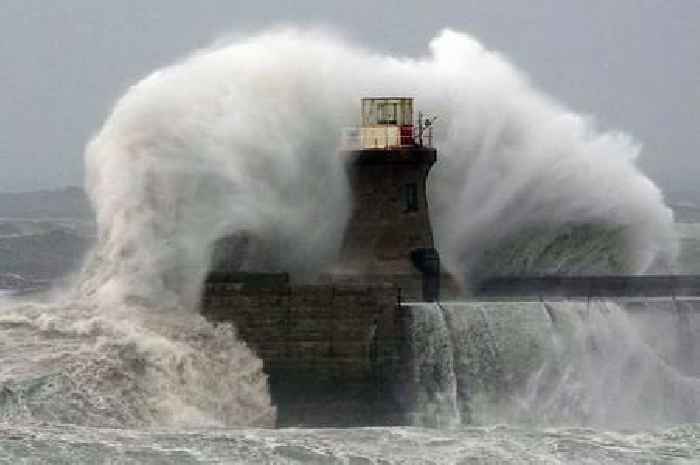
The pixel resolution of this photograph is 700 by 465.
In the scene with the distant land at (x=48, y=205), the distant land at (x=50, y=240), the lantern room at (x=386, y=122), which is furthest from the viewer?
the distant land at (x=48, y=205)

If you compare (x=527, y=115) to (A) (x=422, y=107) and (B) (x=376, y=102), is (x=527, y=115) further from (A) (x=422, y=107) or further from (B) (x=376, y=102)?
(B) (x=376, y=102)

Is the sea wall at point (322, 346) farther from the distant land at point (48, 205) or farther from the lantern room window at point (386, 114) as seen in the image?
the distant land at point (48, 205)

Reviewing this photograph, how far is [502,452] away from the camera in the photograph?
15.4 m

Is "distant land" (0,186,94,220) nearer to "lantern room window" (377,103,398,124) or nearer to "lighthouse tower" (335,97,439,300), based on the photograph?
"lantern room window" (377,103,398,124)

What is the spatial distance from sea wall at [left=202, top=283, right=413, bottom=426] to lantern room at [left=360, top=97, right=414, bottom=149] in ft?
9.88

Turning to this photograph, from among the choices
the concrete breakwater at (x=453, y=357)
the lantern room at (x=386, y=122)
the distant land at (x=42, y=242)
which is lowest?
the concrete breakwater at (x=453, y=357)

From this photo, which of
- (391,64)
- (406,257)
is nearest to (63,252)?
(391,64)

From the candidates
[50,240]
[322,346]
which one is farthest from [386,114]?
[50,240]

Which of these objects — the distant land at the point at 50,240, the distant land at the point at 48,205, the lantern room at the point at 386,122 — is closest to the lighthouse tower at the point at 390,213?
the lantern room at the point at 386,122

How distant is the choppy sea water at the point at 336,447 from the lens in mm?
14500

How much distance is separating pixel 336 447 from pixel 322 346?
3.14 metres

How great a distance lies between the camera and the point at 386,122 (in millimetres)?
21062

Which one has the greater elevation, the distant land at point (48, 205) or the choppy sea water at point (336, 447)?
the distant land at point (48, 205)

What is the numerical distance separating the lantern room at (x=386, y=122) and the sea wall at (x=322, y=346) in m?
3.01
